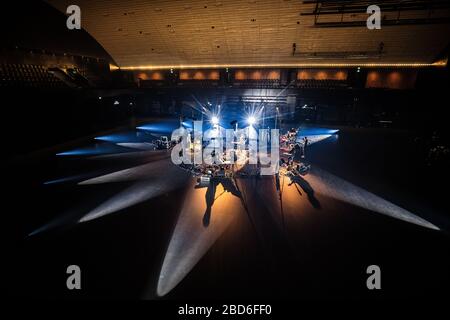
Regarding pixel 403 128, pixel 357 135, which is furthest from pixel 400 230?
pixel 403 128

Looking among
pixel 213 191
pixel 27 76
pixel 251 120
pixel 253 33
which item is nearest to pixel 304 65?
pixel 253 33

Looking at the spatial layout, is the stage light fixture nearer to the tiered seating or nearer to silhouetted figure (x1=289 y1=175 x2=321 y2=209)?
silhouetted figure (x1=289 y1=175 x2=321 y2=209)

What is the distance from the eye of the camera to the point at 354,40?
17.9m

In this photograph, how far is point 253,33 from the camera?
720 inches

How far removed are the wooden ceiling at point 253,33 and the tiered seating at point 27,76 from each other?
6121 millimetres

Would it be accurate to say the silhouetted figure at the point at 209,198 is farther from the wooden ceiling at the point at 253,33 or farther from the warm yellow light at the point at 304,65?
the warm yellow light at the point at 304,65

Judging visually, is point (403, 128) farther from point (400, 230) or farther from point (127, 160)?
point (127, 160)

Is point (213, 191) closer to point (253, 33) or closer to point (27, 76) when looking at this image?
point (27, 76)

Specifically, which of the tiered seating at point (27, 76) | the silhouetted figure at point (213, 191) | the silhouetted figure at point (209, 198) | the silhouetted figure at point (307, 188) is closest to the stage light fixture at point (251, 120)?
the silhouetted figure at point (307, 188)

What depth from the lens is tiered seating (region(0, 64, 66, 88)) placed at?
12.8 m

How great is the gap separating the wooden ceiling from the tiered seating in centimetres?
612

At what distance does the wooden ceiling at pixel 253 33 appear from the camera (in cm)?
1588

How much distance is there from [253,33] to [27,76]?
1706cm
